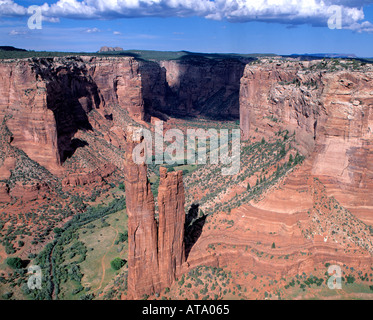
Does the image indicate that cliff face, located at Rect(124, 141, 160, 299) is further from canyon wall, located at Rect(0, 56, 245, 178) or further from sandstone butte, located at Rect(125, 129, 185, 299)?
canyon wall, located at Rect(0, 56, 245, 178)

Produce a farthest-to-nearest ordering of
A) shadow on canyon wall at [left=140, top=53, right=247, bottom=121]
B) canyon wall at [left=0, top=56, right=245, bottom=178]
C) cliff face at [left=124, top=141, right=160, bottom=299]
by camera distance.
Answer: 1. shadow on canyon wall at [left=140, top=53, right=247, bottom=121]
2. canyon wall at [left=0, top=56, right=245, bottom=178]
3. cliff face at [left=124, top=141, right=160, bottom=299]

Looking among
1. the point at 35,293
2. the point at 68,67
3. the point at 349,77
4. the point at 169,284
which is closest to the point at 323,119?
the point at 349,77

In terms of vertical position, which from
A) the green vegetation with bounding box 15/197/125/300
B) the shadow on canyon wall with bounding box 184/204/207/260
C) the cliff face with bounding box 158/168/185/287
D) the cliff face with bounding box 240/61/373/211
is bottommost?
the green vegetation with bounding box 15/197/125/300

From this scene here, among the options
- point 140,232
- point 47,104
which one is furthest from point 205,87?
point 140,232

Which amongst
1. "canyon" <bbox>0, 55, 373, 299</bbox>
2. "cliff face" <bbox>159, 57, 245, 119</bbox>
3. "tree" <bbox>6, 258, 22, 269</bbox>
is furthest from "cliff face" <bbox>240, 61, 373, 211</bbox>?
"cliff face" <bbox>159, 57, 245, 119</bbox>

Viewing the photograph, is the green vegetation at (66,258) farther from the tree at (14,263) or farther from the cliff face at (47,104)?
the cliff face at (47,104)
